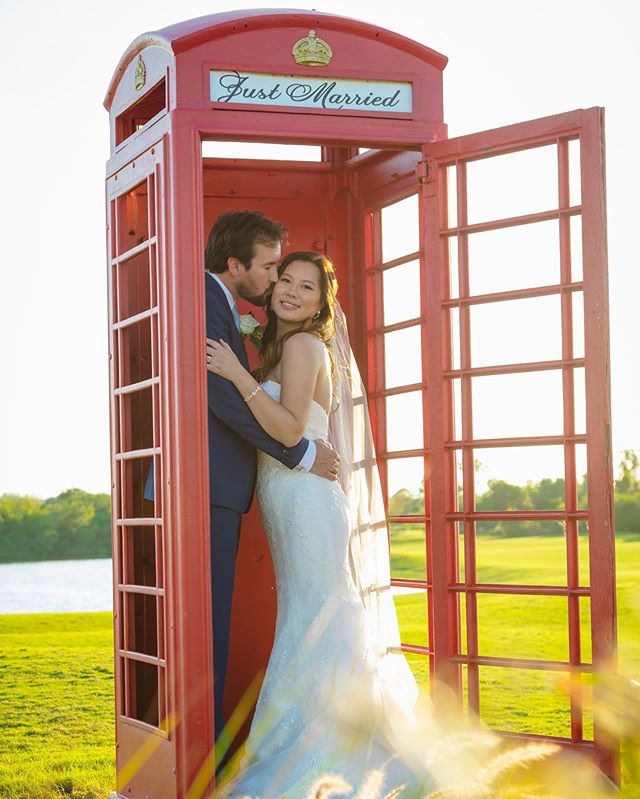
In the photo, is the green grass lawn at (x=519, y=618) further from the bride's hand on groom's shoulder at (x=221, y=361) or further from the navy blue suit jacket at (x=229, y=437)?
the bride's hand on groom's shoulder at (x=221, y=361)

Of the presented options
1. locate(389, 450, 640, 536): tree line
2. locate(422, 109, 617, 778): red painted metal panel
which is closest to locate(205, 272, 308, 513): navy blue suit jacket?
locate(422, 109, 617, 778): red painted metal panel

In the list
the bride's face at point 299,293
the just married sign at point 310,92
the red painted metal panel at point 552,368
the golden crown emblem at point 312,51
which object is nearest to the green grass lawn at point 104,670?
the red painted metal panel at point 552,368

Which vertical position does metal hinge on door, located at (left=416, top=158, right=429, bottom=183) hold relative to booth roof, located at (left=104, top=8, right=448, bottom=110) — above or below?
below

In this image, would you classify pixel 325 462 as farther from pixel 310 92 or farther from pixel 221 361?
pixel 310 92

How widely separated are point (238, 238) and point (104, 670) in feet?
28.9

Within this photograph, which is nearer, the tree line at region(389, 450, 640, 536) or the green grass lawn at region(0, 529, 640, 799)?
the green grass lawn at region(0, 529, 640, 799)

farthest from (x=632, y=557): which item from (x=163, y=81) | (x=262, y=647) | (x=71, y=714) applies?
(x=163, y=81)

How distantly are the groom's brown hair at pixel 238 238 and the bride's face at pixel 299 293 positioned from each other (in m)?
0.20

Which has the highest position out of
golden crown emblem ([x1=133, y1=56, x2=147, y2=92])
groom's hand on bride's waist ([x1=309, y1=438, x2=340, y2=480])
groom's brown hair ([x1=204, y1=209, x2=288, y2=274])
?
golden crown emblem ([x1=133, y1=56, x2=147, y2=92])

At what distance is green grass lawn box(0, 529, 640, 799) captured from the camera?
6516mm

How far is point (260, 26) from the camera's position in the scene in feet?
16.6

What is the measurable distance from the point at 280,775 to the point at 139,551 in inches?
52.3

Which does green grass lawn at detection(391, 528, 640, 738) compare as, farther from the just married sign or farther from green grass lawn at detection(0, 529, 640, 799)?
the just married sign

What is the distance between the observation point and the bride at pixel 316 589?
5.00 metres
